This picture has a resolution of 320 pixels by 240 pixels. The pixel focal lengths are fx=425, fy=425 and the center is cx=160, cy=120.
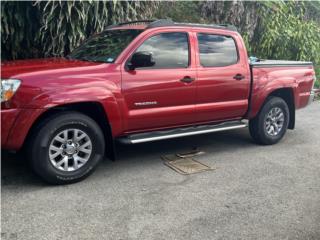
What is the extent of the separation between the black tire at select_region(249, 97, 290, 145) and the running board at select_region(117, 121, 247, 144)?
0.37m

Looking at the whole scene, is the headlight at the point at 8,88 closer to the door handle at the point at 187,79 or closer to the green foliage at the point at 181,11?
the door handle at the point at 187,79

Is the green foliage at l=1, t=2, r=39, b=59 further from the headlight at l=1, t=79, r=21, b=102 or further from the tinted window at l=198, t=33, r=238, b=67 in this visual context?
the tinted window at l=198, t=33, r=238, b=67

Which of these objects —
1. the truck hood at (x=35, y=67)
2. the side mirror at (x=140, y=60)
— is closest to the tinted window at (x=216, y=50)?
the side mirror at (x=140, y=60)

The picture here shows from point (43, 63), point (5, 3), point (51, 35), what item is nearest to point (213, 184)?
point (43, 63)

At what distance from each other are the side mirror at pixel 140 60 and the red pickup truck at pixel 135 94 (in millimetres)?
12

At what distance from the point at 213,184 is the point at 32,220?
2.09 m

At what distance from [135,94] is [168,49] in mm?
847

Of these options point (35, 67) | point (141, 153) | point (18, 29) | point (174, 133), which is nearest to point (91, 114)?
point (35, 67)

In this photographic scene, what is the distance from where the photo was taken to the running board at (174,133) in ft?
17.1

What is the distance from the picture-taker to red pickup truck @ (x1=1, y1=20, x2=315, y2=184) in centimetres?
449

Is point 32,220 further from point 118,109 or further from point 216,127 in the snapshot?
point 216,127

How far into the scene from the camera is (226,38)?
6285 mm

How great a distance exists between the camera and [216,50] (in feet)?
19.8

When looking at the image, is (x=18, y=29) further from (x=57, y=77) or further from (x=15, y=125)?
(x=15, y=125)
